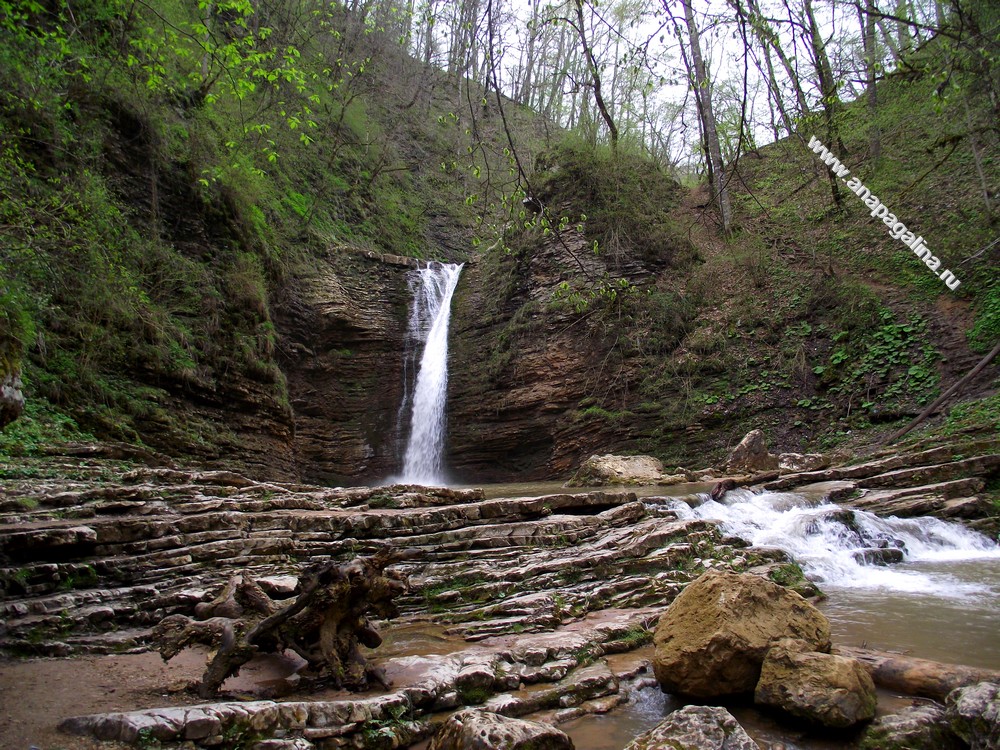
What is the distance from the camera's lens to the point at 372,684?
11.1 ft

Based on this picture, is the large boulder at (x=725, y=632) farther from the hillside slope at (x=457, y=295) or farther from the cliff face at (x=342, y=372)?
the cliff face at (x=342, y=372)

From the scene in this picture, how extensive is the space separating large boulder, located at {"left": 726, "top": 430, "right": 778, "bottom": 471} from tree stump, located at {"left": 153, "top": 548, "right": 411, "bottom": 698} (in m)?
9.47

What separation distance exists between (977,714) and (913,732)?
31 cm


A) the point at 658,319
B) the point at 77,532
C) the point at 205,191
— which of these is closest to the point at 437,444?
the point at 658,319

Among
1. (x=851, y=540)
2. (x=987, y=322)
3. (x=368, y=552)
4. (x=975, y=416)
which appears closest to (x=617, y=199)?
(x=987, y=322)

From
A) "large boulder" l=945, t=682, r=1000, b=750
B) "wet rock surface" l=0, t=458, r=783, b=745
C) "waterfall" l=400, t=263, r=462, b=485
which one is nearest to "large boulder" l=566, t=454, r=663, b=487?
A: "wet rock surface" l=0, t=458, r=783, b=745

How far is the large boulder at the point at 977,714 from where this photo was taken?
8.27ft

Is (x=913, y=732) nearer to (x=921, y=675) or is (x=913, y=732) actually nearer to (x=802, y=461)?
(x=921, y=675)

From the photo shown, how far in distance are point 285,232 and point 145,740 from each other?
17.0 m

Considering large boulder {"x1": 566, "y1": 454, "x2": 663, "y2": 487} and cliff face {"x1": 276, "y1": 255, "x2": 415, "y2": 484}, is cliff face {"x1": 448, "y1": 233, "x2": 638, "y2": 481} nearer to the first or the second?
large boulder {"x1": 566, "y1": 454, "x2": 663, "y2": 487}

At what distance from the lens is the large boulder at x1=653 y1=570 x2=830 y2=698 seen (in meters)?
3.45

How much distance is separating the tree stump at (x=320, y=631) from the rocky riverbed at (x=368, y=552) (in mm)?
160

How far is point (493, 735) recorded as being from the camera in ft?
8.85

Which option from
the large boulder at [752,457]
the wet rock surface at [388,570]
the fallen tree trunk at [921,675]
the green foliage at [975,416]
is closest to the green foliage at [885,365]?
the green foliage at [975,416]
